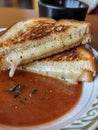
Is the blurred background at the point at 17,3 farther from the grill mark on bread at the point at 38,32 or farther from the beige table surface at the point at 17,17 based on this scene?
the grill mark on bread at the point at 38,32

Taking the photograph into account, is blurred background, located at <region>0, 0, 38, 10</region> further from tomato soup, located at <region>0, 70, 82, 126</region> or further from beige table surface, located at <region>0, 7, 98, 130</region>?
tomato soup, located at <region>0, 70, 82, 126</region>

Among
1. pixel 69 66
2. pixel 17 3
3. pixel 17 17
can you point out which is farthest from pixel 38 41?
pixel 17 3

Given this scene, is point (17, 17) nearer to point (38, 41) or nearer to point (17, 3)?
point (38, 41)

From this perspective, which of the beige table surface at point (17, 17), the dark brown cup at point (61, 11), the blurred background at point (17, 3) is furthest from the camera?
the blurred background at point (17, 3)

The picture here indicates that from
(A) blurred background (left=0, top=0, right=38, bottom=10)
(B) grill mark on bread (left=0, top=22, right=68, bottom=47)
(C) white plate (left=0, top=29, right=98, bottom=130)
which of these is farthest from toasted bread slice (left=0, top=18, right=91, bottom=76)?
(A) blurred background (left=0, top=0, right=38, bottom=10)

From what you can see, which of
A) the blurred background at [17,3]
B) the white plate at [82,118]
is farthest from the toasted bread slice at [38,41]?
the blurred background at [17,3]

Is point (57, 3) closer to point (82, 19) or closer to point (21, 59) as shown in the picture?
point (82, 19)
